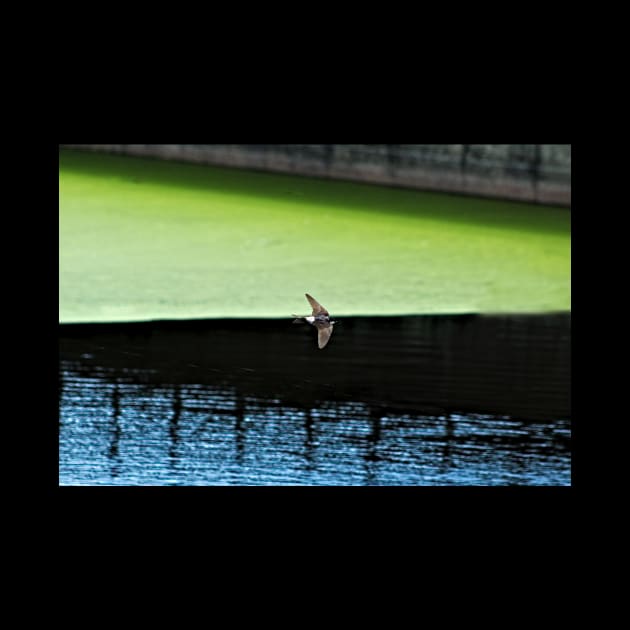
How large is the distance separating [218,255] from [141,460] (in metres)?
1.60

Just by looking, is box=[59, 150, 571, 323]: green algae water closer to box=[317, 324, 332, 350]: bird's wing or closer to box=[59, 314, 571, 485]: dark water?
box=[59, 314, 571, 485]: dark water

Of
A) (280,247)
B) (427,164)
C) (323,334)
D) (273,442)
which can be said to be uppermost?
(427,164)

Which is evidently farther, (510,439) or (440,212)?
(440,212)

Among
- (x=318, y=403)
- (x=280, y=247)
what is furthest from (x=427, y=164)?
(x=318, y=403)

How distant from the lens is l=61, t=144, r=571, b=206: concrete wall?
493cm

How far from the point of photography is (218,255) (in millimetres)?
4297

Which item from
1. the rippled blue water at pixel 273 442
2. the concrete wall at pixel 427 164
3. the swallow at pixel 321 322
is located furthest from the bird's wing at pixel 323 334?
the concrete wall at pixel 427 164

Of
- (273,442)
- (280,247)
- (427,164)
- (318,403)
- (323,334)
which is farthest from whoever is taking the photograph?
(427,164)

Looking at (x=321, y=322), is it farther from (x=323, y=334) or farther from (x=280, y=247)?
(x=280, y=247)

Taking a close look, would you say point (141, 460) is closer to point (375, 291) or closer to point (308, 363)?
point (308, 363)

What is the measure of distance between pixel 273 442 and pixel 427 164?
2.30 meters

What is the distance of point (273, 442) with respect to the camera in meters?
2.94

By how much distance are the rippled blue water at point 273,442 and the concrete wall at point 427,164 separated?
181 cm
